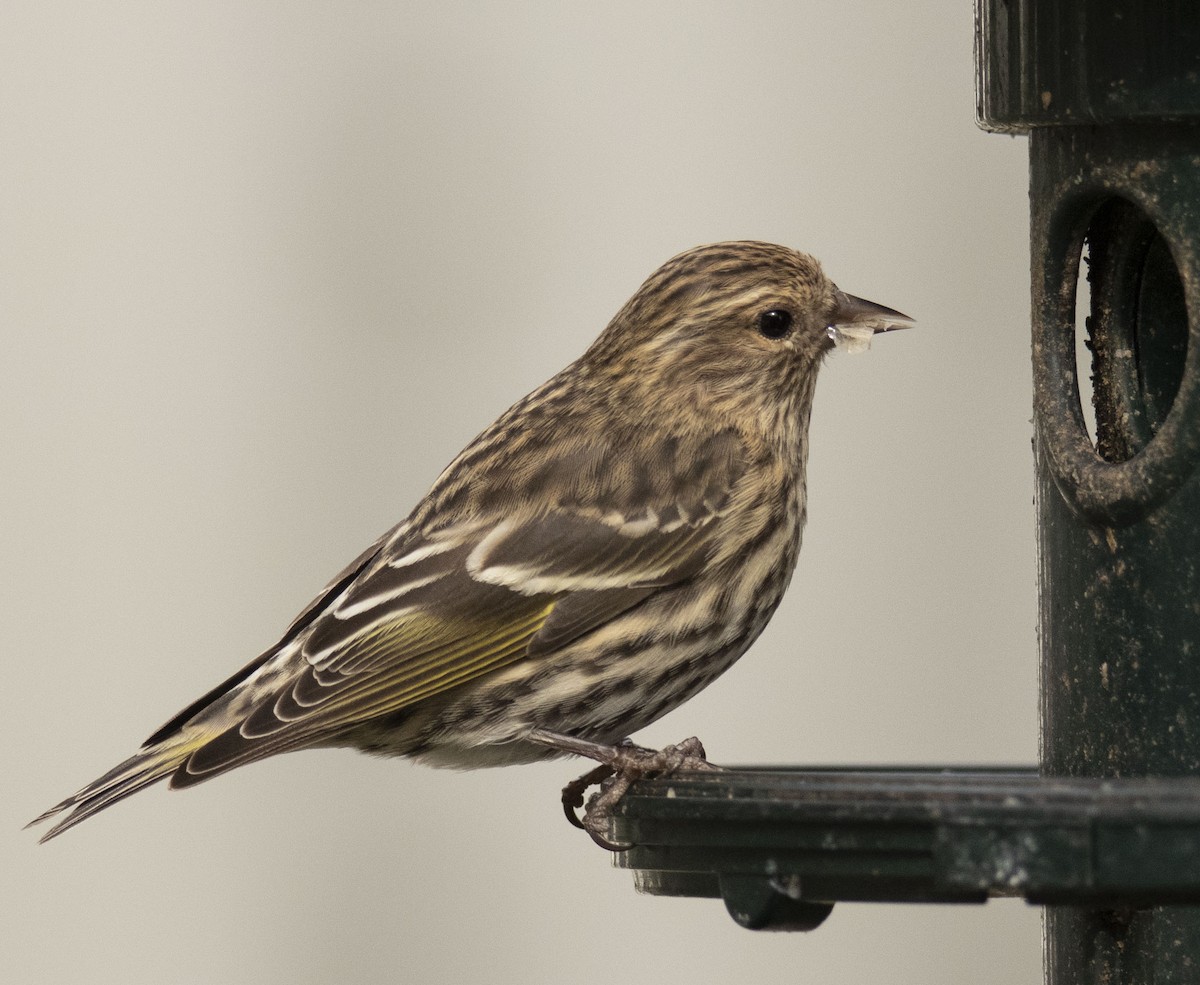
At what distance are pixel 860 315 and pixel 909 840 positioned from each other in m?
2.46

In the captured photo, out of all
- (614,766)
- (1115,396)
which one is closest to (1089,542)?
(1115,396)

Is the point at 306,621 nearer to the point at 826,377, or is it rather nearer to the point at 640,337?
the point at 640,337

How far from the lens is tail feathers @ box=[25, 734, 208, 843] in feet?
14.6

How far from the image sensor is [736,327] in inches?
208

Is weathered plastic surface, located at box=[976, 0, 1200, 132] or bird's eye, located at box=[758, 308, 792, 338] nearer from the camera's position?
weathered plastic surface, located at box=[976, 0, 1200, 132]

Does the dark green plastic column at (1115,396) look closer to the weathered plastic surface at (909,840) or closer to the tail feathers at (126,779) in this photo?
the weathered plastic surface at (909,840)

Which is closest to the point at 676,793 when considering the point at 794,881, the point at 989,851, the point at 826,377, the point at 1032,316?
the point at 794,881

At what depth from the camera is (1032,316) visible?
4215mm

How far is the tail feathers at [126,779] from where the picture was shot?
4441 millimetres

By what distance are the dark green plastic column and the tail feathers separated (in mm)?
1813

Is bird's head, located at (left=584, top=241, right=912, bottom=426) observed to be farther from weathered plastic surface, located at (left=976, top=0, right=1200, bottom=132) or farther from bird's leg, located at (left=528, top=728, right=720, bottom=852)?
weathered plastic surface, located at (left=976, top=0, right=1200, bottom=132)

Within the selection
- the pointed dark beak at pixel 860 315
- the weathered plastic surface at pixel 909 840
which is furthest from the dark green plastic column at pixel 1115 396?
the pointed dark beak at pixel 860 315

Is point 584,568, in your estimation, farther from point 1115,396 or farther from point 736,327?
point 1115,396

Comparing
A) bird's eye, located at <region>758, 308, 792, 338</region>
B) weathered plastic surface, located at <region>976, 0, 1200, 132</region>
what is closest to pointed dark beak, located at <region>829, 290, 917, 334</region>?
bird's eye, located at <region>758, 308, 792, 338</region>
